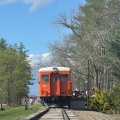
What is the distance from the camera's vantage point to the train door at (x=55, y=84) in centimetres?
3592

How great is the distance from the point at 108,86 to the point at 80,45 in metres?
7.38

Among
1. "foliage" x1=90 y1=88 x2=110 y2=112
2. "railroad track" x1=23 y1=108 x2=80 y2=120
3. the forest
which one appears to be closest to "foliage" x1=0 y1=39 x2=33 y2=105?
the forest

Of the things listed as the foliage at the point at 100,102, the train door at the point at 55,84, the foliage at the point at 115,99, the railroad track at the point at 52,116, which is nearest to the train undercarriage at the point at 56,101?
the train door at the point at 55,84

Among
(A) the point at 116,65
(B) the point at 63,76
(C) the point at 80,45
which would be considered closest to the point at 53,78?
(B) the point at 63,76

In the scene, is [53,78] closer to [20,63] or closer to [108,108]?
[108,108]

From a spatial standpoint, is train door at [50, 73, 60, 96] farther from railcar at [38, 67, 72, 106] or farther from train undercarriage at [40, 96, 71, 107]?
train undercarriage at [40, 96, 71, 107]

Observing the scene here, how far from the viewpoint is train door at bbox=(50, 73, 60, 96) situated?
35.9 m

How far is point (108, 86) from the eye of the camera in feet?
206

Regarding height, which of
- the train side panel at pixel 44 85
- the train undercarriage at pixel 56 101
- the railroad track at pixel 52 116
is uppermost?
the train side panel at pixel 44 85

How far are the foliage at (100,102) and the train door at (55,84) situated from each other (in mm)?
6904

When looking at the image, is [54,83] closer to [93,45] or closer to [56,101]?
[56,101]

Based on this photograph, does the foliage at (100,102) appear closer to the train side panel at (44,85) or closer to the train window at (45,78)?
the train side panel at (44,85)

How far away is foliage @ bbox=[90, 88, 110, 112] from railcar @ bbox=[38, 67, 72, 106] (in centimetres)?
634

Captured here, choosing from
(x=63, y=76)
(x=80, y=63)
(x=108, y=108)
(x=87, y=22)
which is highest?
(x=87, y=22)
